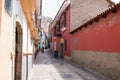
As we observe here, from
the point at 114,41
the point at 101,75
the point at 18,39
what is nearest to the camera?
the point at 18,39

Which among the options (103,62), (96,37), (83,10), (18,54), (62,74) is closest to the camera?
(18,54)

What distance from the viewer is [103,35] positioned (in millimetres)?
12812

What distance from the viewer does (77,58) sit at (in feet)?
65.9

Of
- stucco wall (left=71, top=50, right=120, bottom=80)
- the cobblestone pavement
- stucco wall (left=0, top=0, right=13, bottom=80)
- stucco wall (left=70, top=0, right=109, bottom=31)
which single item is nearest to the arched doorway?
stucco wall (left=0, top=0, right=13, bottom=80)

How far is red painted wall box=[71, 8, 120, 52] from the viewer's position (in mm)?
10763

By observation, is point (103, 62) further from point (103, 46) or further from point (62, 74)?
point (62, 74)

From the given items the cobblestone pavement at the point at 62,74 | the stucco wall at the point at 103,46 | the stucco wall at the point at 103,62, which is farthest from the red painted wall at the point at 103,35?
the cobblestone pavement at the point at 62,74

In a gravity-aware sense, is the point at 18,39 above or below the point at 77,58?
above

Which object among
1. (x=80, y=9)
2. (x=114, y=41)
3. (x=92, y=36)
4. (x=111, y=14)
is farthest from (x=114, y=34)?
(x=80, y=9)

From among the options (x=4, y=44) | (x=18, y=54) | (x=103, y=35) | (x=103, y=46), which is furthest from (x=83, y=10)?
(x=4, y=44)

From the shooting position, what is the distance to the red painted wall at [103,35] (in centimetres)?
1076

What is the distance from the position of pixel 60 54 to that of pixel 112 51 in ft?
67.0

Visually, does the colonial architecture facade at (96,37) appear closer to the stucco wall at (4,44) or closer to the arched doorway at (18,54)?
the arched doorway at (18,54)

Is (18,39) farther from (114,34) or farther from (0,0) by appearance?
(114,34)
